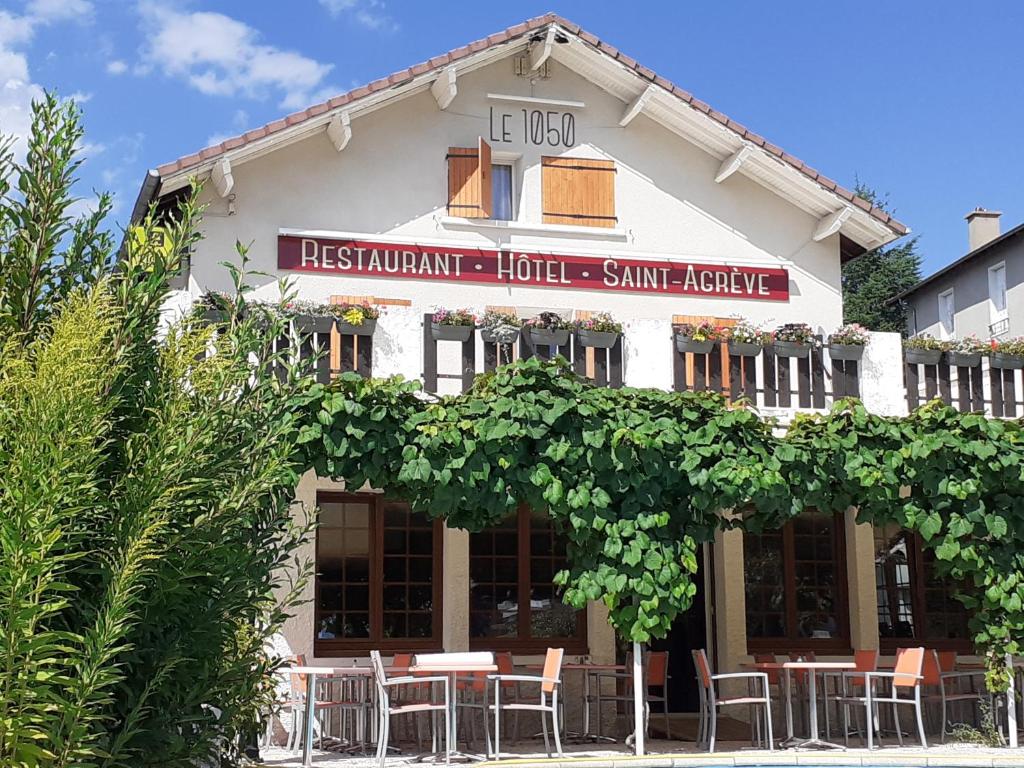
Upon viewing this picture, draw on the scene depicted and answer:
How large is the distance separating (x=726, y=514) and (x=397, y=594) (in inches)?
159

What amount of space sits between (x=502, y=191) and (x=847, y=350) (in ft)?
16.7

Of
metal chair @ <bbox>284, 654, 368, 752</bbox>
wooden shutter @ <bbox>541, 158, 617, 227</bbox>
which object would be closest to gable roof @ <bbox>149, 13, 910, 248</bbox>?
wooden shutter @ <bbox>541, 158, 617, 227</bbox>

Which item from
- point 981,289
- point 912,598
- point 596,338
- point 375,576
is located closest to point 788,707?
point 912,598

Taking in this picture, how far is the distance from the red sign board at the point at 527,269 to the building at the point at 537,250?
3 centimetres

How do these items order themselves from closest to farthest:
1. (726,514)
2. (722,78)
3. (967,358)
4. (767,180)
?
(967,358) → (726,514) → (767,180) → (722,78)

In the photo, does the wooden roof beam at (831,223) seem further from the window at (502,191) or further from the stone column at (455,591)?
the stone column at (455,591)

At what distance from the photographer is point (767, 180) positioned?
54.4 feet

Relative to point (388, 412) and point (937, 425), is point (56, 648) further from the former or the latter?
point (937, 425)

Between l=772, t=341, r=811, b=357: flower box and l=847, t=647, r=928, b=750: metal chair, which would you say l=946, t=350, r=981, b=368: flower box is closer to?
l=772, t=341, r=811, b=357: flower box

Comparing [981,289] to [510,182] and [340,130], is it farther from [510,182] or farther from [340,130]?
[340,130]

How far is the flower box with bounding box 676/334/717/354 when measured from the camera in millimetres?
12359

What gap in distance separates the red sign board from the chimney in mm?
15086

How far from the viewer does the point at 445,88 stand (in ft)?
50.5

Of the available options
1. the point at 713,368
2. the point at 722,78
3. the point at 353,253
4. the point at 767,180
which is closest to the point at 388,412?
the point at 713,368
